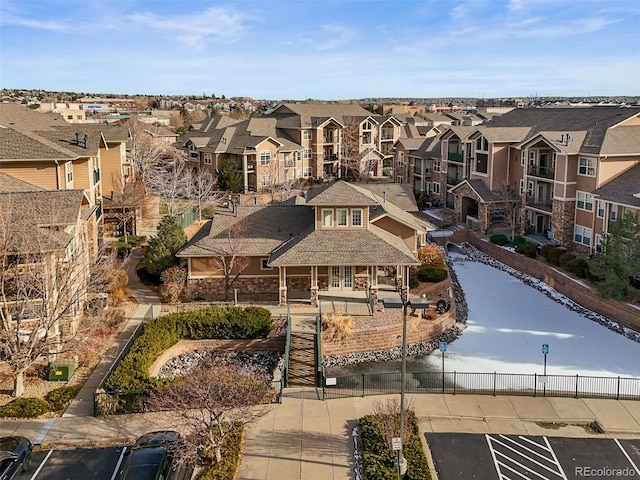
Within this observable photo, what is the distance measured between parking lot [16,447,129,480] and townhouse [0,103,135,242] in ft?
59.5

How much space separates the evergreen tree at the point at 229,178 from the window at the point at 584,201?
106 feet

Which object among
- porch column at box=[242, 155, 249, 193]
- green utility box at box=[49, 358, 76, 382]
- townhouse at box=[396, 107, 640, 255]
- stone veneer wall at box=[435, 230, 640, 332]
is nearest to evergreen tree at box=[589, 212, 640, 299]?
stone veneer wall at box=[435, 230, 640, 332]

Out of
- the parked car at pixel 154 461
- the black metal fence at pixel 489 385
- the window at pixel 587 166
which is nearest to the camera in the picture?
the parked car at pixel 154 461

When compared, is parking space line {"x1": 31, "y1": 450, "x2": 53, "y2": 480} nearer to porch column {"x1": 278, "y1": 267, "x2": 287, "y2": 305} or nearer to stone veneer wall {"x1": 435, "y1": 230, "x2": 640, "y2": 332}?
porch column {"x1": 278, "y1": 267, "x2": 287, "y2": 305}

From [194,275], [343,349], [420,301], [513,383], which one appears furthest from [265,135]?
[420,301]

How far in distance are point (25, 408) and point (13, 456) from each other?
12.1 ft

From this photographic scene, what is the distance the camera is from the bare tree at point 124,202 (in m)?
43.7

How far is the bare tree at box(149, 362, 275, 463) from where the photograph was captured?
700 inches

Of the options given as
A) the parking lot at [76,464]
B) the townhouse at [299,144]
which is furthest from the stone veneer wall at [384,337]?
the townhouse at [299,144]

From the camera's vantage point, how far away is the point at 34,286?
23.5 m

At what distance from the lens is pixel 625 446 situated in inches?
778

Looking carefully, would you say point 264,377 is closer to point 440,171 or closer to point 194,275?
point 194,275

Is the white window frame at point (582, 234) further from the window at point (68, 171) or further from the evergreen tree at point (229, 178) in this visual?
the window at point (68, 171)

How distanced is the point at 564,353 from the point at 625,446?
988 centimetres
